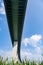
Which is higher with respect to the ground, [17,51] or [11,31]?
[11,31]

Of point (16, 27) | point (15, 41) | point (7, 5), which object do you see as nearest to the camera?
point (7, 5)

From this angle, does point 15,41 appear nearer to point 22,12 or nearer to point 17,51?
point 17,51

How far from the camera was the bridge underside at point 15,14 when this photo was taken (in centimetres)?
3078

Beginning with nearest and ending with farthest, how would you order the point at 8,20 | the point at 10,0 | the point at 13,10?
the point at 10,0
the point at 13,10
the point at 8,20

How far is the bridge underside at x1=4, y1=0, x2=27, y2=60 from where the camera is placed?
101 feet

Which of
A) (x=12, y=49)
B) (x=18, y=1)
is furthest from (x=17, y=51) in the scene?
(x=18, y=1)

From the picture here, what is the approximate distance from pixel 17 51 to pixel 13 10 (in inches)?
724

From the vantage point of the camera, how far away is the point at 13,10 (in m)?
34.3

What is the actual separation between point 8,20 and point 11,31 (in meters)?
6.48

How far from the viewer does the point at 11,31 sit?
1715 inches

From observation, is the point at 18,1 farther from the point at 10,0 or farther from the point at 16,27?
the point at 16,27

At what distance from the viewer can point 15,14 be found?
3628 centimetres

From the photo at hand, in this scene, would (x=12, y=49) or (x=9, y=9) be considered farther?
(x=12, y=49)

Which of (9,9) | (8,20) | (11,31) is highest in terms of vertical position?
(9,9)
